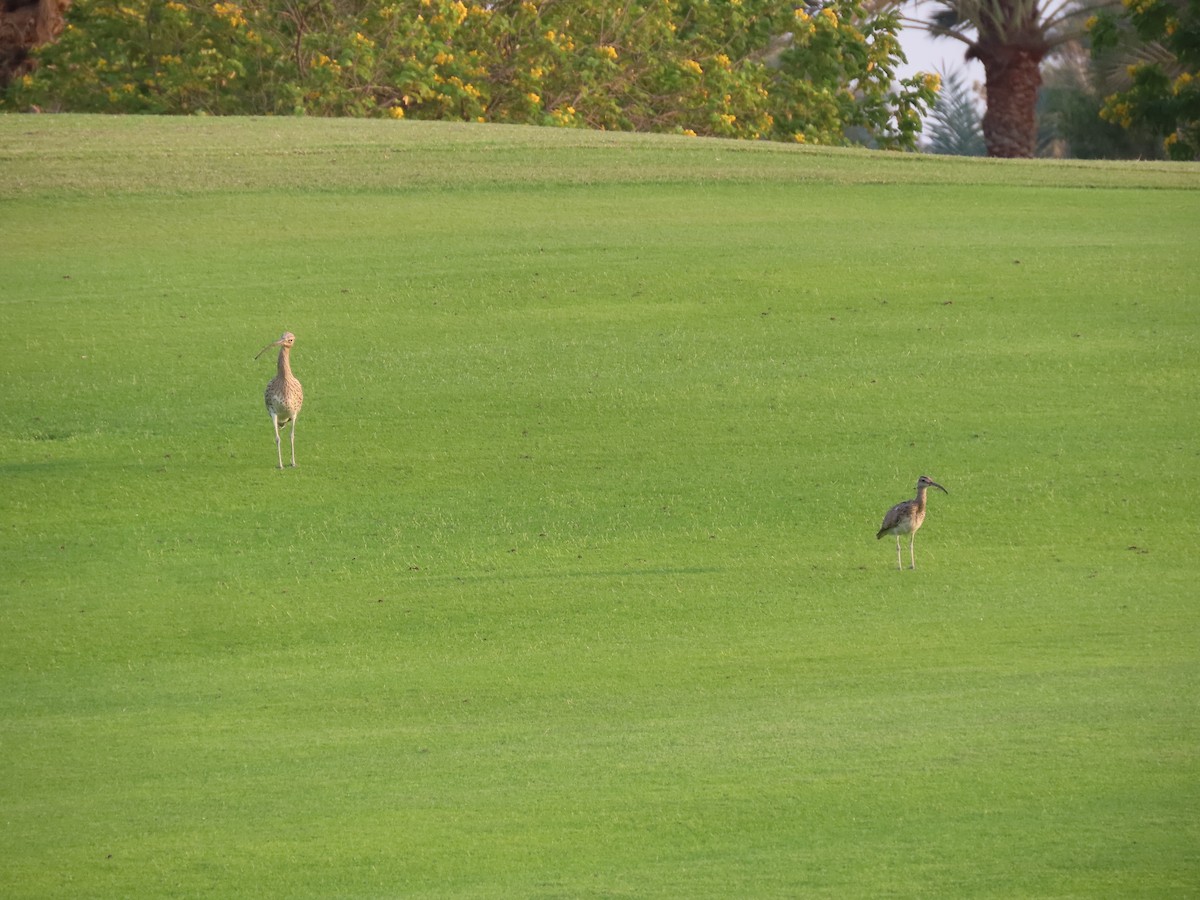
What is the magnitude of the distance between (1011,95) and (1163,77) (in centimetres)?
716

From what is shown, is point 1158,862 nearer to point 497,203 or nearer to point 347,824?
point 347,824

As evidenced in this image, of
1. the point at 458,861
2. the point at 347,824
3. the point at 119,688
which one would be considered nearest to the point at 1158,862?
the point at 458,861

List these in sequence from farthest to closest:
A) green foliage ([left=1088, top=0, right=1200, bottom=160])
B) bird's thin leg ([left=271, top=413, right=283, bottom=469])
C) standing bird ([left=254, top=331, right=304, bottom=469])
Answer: green foliage ([left=1088, top=0, right=1200, bottom=160])
bird's thin leg ([left=271, top=413, right=283, bottom=469])
standing bird ([left=254, top=331, right=304, bottom=469])

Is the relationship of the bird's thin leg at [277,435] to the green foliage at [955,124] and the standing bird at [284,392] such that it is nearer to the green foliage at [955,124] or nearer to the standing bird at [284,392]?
the standing bird at [284,392]

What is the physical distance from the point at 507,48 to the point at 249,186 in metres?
15.0

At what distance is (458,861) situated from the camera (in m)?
7.68

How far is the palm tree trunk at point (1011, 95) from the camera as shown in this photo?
4112cm

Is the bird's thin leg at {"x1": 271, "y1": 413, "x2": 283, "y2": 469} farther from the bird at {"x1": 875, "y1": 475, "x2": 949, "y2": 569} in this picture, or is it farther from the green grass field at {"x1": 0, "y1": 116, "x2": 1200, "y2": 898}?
the bird at {"x1": 875, "y1": 475, "x2": 949, "y2": 569}

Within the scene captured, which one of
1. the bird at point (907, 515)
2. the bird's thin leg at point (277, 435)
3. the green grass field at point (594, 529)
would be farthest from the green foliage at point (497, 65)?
the bird at point (907, 515)

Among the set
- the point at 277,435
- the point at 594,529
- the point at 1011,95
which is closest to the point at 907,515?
the point at 594,529

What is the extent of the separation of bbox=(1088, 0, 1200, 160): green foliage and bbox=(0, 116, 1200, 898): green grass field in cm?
916

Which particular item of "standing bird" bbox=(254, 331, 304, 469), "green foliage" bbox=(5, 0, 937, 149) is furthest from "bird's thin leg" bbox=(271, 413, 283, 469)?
"green foliage" bbox=(5, 0, 937, 149)

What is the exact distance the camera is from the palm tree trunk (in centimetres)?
4112

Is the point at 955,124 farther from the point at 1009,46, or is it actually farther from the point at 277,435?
the point at 277,435
